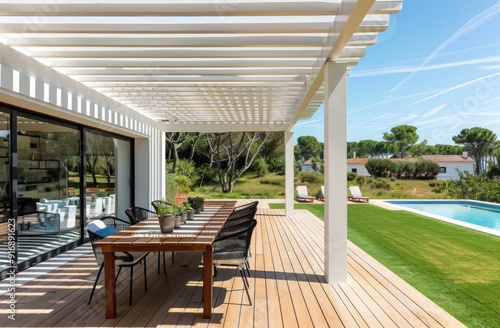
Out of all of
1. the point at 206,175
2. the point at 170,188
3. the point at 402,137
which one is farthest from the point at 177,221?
the point at 402,137

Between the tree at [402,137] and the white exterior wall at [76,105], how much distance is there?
76.4 feet

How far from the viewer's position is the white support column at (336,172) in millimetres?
3357

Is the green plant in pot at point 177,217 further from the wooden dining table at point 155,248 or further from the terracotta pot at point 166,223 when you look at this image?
the wooden dining table at point 155,248

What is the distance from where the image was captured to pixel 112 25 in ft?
8.73

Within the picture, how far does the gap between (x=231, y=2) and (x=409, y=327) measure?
9.94 feet

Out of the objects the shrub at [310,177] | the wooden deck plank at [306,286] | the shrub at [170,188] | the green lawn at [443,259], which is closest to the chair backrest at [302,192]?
the shrub at [310,177]

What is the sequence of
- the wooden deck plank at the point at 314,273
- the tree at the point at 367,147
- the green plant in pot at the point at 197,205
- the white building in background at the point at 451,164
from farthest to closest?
the tree at the point at 367,147
the white building in background at the point at 451,164
the green plant in pot at the point at 197,205
the wooden deck plank at the point at 314,273

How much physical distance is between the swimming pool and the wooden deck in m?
5.57

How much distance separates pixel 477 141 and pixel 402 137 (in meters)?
7.60

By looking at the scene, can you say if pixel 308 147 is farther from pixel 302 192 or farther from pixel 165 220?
pixel 165 220

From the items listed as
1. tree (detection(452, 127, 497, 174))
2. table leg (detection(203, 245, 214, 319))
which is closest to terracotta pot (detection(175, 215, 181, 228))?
table leg (detection(203, 245, 214, 319))

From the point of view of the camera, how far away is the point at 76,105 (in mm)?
4262

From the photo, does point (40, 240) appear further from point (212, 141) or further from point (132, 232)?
point (212, 141)

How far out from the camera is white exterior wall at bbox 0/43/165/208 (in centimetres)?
315
